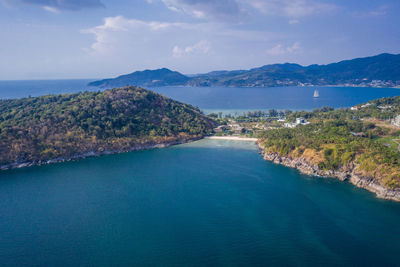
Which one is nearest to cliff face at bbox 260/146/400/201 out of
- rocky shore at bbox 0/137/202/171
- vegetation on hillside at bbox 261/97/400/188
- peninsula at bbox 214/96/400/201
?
peninsula at bbox 214/96/400/201

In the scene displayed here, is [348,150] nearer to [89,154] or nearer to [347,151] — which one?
[347,151]

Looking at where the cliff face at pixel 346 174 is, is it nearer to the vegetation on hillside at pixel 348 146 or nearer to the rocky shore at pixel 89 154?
the vegetation on hillside at pixel 348 146

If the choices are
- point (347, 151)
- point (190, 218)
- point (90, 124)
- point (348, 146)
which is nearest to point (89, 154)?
point (90, 124)

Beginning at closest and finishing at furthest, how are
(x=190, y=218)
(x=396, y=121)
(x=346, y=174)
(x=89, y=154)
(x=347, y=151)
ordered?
(x=190, y=218)
(x=346, y=174)
(x=347, y=151)
(x=89, y=154)
(x=396, y=121)

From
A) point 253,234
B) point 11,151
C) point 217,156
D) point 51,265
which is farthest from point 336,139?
point 11,151

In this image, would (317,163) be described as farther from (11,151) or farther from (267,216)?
(11,151)

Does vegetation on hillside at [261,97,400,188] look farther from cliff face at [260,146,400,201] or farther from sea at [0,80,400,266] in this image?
sea at [0,80,400,266]
